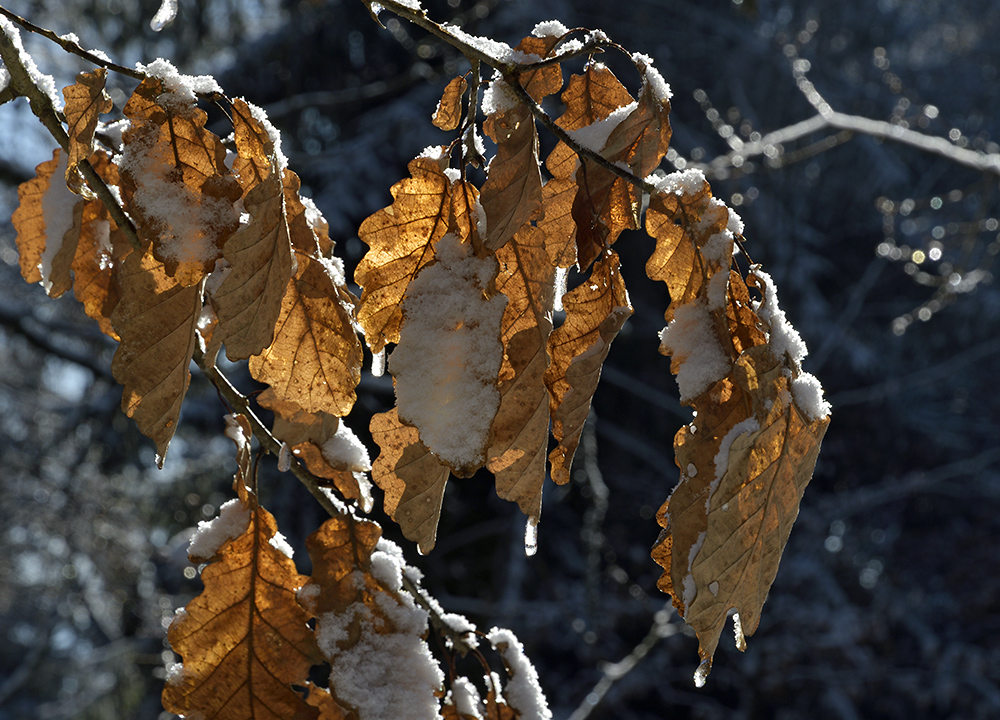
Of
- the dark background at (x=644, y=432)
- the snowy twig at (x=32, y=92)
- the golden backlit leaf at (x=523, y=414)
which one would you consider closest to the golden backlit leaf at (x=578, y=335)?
the golden backlit leaf at (x=523, y=414)

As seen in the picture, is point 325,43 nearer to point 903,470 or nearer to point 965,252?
point 965,252

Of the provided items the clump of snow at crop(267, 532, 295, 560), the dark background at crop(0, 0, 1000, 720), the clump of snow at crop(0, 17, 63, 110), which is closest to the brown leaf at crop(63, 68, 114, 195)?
the clump of snow at crop(0, 17, 63, 110)

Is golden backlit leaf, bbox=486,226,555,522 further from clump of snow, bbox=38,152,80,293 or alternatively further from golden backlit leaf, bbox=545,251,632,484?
clump of snow, bbox=38,152,80,293

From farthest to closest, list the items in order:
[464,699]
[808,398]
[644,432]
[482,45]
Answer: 1. [644,432]
2. [464,699]
3. [482,45]
4. [808,398]

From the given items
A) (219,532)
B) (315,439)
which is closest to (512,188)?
(315,439)

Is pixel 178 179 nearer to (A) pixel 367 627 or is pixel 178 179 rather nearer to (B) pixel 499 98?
(B) pixel 499 98

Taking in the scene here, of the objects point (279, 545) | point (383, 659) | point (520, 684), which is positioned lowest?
point (520, 684)
